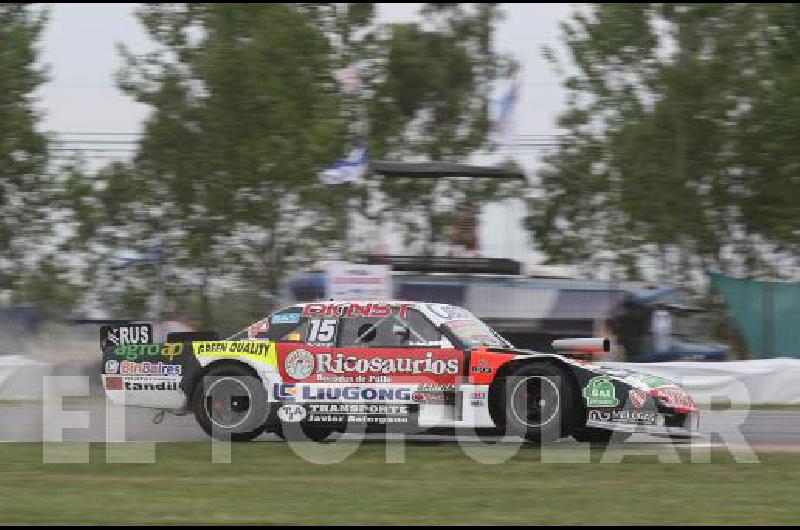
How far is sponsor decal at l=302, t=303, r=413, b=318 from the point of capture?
13320 mm

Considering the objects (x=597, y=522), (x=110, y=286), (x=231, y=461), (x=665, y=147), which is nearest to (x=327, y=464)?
(x=231, y=461)

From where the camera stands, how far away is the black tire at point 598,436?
12.7 meters

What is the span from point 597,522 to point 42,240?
93.5 feet

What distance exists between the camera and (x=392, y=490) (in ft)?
31.7

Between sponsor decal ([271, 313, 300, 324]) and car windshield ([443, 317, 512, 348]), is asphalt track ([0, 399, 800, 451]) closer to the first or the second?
car windshield ([443, 317, 512, 348])

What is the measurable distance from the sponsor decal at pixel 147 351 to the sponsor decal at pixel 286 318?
3.03ft

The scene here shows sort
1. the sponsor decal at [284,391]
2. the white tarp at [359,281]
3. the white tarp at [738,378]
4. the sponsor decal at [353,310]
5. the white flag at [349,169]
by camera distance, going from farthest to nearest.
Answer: the white flag at [349,169], the white tarp at [738,378], the white tarp at [359,281], the sponsor decal at [353,310], the sponsor decal at [284,391]

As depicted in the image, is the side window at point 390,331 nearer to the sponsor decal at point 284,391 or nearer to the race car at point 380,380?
the race car at point 380,380

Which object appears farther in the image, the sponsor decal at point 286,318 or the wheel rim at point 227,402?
the sponsor decal at point 286,318

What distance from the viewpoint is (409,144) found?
3694cm

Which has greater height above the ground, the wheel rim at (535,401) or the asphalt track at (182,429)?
the wheel rim at (535,401)

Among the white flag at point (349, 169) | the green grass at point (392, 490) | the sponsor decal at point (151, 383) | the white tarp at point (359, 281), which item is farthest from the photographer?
the white flag at point (349, 169)

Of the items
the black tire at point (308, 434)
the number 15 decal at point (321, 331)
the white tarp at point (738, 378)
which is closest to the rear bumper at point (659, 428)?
the number 15 decal at point (321, 331)

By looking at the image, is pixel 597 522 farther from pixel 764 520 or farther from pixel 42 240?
pixel 42 240
